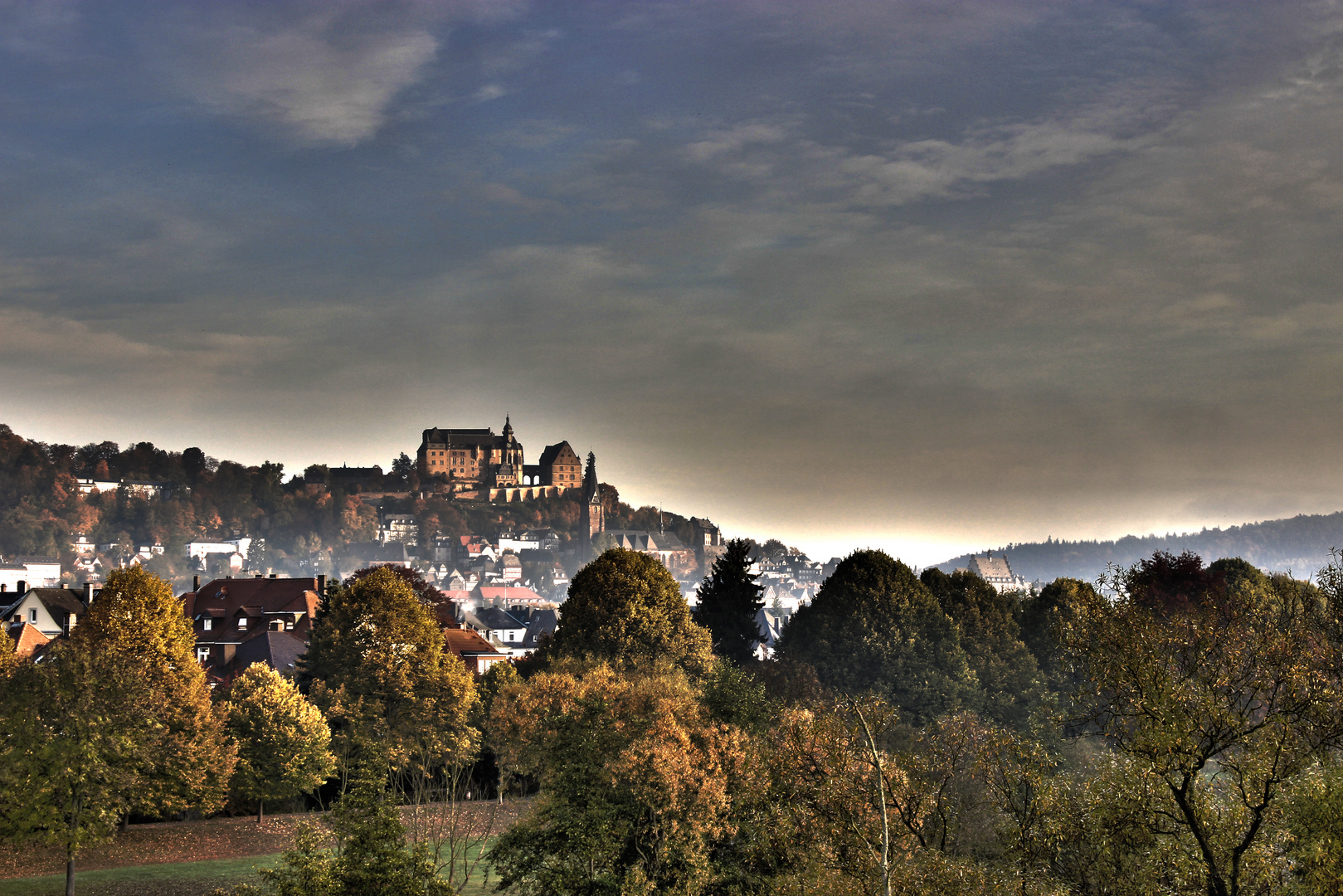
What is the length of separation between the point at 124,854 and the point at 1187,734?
3889cm

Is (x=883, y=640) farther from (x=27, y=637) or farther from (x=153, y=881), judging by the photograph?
(x=27, y=637)

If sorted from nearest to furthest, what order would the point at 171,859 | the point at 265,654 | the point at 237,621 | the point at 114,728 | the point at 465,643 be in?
the point at 114,728
the point at 171,859
the point at 265,654
the point at 237,621
the point at 465,643

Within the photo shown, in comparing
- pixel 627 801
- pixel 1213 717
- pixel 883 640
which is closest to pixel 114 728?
pixel 627 801

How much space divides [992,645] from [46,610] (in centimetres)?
6967

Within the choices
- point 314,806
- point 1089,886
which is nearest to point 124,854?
point 314,806

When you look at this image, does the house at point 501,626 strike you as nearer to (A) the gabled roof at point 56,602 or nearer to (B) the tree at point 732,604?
(A) the gabled roof at point 56,602

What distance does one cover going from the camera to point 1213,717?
24422 mm

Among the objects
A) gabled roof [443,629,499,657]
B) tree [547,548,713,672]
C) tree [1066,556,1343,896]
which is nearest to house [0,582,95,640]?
gabled roof [443,629,499,657]

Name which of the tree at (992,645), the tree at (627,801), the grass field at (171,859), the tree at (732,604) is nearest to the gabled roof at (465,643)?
the tree at (732,604)

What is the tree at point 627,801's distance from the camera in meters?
32.6

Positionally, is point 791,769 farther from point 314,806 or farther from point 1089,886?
point 314,806

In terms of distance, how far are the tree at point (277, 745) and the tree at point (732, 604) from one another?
26.9 metres

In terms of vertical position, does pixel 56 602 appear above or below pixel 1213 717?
above

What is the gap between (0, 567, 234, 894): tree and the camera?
39.1 m
